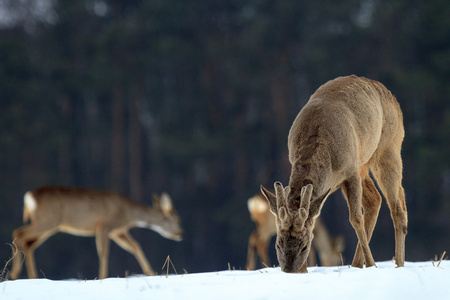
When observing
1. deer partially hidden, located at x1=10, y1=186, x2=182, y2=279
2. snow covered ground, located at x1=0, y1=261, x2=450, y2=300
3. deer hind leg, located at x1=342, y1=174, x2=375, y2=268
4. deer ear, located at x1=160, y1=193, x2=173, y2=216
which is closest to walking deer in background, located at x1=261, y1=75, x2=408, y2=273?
deer hind leg, located at x1=342, y1=174, x2=375, y2=268

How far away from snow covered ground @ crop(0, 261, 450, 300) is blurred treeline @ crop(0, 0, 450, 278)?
2075 cm

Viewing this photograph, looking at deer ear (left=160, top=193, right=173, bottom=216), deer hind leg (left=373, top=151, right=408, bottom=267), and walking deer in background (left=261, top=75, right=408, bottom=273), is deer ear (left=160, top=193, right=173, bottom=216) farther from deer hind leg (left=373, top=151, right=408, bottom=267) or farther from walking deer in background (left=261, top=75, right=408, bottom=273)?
deer hind leg (left=373, top=151, right=408, bottom=267)

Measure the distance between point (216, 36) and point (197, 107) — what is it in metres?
2.69

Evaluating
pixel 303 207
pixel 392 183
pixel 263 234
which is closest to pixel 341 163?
pixel 303 207

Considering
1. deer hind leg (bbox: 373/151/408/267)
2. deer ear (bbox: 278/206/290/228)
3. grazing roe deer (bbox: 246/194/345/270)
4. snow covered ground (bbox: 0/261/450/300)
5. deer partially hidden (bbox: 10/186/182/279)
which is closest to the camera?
snow covered ground (bbox: 0/261/450/300)

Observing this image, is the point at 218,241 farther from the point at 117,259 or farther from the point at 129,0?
the point at 129,0

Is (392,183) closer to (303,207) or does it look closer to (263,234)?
(303,207)

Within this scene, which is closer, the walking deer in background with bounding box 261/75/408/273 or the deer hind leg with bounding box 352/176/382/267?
the walking deer in background with bounding box 261/75/408/273

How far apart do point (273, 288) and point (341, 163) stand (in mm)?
1806

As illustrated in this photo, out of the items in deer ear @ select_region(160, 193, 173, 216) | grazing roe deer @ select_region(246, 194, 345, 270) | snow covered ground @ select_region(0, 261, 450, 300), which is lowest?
grazing roe deer @ select_region(246, 194, 345, 270)

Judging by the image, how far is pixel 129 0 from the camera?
29875 millimetres

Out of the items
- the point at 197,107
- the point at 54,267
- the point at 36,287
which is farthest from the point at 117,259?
the point at 36,287

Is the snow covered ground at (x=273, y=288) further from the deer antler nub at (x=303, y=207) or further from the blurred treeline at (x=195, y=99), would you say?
the blurred treeline at (x=195, y=99)

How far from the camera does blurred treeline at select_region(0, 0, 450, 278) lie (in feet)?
83.9
